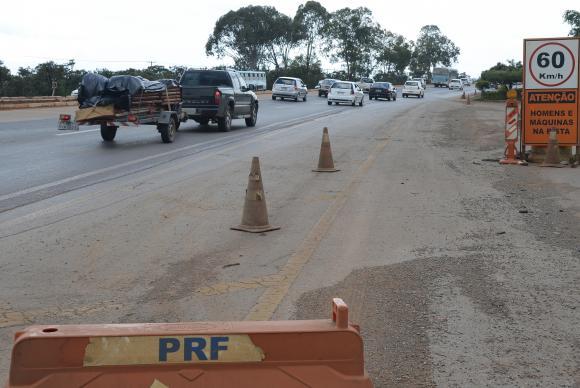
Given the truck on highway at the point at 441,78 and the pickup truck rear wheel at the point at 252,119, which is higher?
the truck on highway at the point at 441,78

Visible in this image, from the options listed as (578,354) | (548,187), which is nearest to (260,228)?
(578,354)

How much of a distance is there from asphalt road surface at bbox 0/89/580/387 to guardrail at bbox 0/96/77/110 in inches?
815

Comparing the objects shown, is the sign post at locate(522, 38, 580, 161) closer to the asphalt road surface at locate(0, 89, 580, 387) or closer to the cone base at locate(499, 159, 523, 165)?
the cone base at locate(499, 159, 523, 165)

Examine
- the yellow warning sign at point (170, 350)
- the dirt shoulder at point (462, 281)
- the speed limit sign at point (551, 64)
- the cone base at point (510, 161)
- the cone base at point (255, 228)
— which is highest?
the speed limit sign at point (551, 64)

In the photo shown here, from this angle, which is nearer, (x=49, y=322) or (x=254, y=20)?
(x=49, y=322)

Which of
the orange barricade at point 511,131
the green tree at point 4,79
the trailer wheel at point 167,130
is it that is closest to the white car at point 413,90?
the green tree at point 4,79

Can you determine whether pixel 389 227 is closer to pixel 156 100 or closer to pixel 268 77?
pixel 156 100

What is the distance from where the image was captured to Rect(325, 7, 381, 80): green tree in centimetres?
11106

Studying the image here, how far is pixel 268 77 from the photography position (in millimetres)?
95625

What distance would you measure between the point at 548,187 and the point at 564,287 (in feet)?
20.8

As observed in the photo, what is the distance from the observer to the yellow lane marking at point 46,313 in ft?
17.1

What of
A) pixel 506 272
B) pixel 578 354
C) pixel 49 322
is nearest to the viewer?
pixel 578 354

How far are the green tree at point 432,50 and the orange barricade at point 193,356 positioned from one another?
153729mm

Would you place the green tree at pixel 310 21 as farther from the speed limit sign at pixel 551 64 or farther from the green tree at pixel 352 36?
the speed limit sign at pixel 551 64
